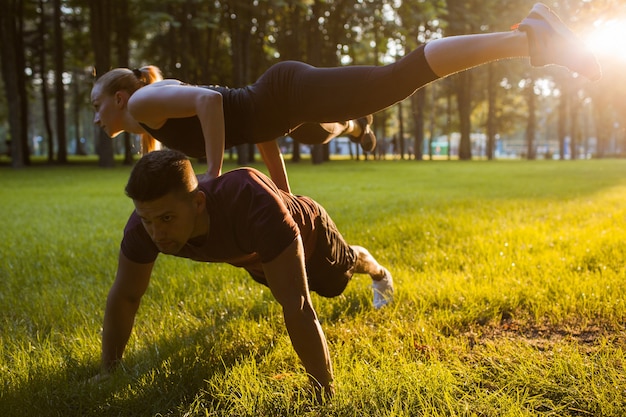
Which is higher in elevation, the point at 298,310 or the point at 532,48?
the point at 532,48

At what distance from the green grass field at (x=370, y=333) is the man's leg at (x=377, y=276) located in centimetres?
9

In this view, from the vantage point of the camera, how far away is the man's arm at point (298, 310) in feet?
8.31

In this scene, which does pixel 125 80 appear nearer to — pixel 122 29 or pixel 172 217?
pixel 172 217

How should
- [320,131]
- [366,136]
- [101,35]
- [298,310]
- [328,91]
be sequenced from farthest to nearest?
[101,35]
[366,136]
[320,131]
[328,91]
[298,310]

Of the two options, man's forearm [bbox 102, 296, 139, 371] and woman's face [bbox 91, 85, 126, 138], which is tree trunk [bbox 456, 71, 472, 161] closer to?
woman's face [bbox 91, 85, 126, 138]

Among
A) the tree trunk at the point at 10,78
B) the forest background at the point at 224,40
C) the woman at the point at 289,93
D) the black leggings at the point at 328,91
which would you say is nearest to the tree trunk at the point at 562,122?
the forest background at the point at 224,40

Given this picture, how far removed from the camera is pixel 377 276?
13.3 ft

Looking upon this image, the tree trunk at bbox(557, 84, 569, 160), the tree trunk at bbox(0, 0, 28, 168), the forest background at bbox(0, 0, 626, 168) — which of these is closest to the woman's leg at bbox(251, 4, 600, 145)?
the forest background at bbox(0, 0, 626, 168)

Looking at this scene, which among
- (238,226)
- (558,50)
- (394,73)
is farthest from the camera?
(394,73)

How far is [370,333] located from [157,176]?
1.71 m

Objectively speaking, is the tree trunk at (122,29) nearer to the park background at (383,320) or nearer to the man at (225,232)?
the park background at (383,320)

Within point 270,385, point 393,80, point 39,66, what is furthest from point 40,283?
point 39,66

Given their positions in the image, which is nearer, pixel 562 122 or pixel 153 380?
pixel 153 380

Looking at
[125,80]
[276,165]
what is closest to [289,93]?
[276,165]
